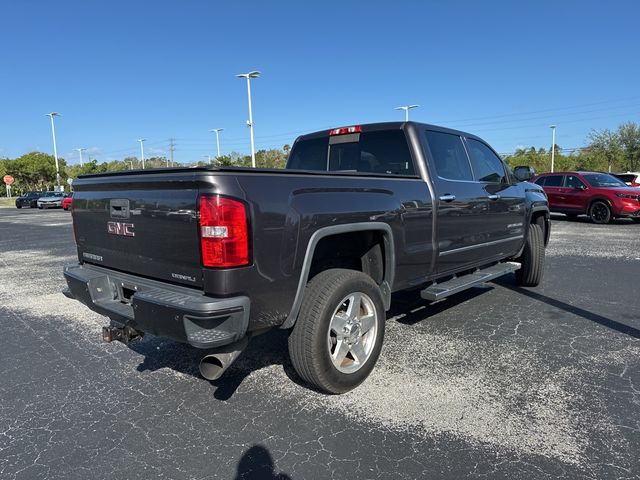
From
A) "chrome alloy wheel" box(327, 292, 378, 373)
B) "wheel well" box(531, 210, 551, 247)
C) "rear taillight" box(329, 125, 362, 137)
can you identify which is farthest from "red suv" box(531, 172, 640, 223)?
"chrome alloy wheel" box(327, 292, 378, 373)

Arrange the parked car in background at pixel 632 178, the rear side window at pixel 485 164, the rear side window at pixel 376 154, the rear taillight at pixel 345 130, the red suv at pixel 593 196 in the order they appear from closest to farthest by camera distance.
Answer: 1. the rear side window at pixel 376 154
2. the rear taillight at pixel 345 130
3. the rear side window at pixel 485 164
4. the red suv at pixel 593 196
5. the parked car in background at pixel 632 178

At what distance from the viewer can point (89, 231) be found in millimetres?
3727

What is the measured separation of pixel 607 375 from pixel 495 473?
67.0 inches

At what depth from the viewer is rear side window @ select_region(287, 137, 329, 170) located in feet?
16.8

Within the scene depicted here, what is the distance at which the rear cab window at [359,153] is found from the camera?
4.47 metres

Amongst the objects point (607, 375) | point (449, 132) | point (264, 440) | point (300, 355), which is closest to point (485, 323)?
point (607, 375)

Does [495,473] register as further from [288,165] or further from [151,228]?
[288,165]

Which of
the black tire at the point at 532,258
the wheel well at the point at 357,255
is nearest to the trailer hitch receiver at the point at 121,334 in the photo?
the wheel well at the point at 357,255

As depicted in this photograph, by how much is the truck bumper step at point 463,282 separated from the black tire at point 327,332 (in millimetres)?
861

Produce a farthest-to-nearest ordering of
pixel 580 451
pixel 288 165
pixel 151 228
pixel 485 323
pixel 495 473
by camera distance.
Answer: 1. pixel 288 165
2. pixel 485 323
3. pixel 151 228
4. pixel 580 451
5. pixel 495 473

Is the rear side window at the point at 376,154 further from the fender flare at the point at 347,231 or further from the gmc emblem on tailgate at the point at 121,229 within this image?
the gmc emblem on tailgate at the point at 121,229

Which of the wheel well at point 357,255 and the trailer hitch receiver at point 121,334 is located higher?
the wheel well at point 357,255

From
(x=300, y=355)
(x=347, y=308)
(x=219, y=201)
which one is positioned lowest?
(x=300, y=355)

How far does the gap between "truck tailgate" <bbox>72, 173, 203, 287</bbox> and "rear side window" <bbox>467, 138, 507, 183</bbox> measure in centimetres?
346
